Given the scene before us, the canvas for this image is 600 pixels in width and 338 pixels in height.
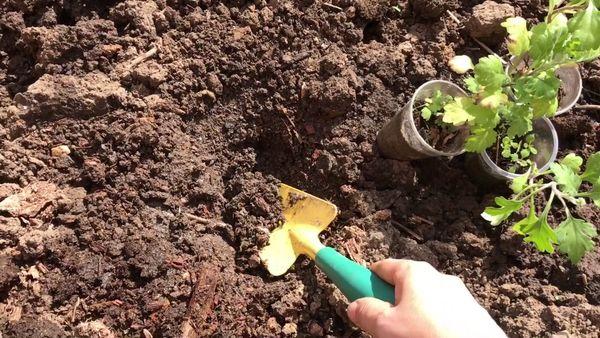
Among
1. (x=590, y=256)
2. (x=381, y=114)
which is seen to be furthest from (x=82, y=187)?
(x=590, y=256)

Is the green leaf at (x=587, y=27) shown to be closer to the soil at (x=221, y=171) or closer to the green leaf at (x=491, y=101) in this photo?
the green leaf at (x=491, y=101)

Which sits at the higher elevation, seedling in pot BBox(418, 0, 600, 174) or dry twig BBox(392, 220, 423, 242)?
seedling in pot BBox(418, 0, 600, 174)

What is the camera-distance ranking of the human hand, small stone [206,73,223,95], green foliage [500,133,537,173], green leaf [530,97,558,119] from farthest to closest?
small stone [206,73,223,95]
green foliage [500,133,537,173]
green leaf [530,97,558,119]
the human hand

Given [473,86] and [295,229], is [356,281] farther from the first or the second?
[473,86]

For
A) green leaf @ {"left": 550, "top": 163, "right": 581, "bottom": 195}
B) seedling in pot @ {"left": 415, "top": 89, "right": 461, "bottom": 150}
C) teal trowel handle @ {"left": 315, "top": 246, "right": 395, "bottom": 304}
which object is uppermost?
green leaf @ {"left": 550, "top": 163, "right": 581, "bottom": 195}

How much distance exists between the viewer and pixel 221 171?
2.47 meters

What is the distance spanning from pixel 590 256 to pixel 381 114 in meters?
1.14

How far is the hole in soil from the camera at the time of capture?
2588 mm

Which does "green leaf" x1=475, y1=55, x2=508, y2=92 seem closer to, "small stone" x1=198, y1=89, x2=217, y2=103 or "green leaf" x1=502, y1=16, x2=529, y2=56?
"green leaf" x1=502, y1=16, x2=529, y2=56

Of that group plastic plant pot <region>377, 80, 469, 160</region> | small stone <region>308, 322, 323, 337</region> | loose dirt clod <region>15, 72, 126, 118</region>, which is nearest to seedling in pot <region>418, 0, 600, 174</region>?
plastic plant pot <region>377, 80, 469, 160</region>

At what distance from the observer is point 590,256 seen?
90.0 inches

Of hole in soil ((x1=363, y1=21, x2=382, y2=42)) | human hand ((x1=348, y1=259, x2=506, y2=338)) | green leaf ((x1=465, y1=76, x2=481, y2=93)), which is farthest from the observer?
hole in soil ((x1=363, y1=21, x2=382, y2=42))

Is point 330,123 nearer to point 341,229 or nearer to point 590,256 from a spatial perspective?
point 341,229

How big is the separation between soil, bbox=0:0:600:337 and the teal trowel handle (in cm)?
25
